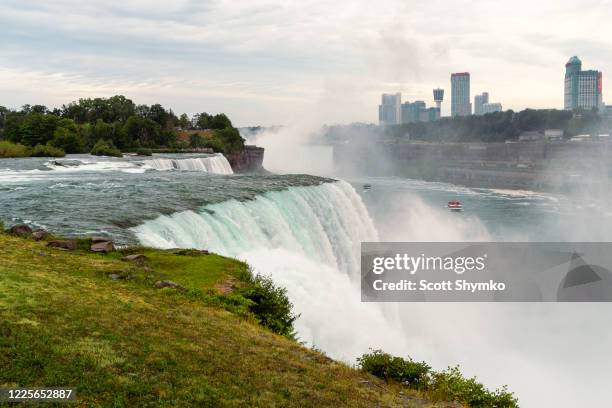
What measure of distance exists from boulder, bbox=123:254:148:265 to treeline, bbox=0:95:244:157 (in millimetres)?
52244

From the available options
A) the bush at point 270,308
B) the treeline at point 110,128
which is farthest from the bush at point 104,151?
the bush at point 270,308

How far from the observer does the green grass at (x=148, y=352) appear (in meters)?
7.71

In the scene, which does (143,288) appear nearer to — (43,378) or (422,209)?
(43,378)

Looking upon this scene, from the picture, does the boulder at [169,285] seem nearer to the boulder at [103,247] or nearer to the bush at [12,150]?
the boulder at [103,247]

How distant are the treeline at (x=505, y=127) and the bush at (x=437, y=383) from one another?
16024 cm

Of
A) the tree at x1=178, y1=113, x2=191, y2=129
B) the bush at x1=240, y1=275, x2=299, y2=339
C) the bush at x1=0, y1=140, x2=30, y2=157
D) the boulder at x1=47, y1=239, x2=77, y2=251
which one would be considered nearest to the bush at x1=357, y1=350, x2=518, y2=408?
the bush at x1=240, y1=275, x2=299, y2=339

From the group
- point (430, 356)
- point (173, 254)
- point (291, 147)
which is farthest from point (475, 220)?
point (291, 147)

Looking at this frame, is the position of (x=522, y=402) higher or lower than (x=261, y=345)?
lower

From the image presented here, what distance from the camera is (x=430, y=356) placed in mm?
23266

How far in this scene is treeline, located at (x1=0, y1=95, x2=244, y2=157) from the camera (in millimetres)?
67625

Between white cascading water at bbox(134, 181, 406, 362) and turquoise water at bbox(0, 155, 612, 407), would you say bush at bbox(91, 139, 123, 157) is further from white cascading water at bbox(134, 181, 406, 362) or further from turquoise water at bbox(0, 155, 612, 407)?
white cascading water at bbox(134, 181, 406, 362)

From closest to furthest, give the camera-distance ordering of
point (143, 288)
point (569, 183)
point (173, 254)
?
point (143, 288)
point (173, 254)
point (569, 183)

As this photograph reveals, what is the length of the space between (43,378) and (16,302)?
10.8 feet

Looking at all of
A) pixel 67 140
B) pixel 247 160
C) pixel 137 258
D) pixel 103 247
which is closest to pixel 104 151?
pixel 67 140
